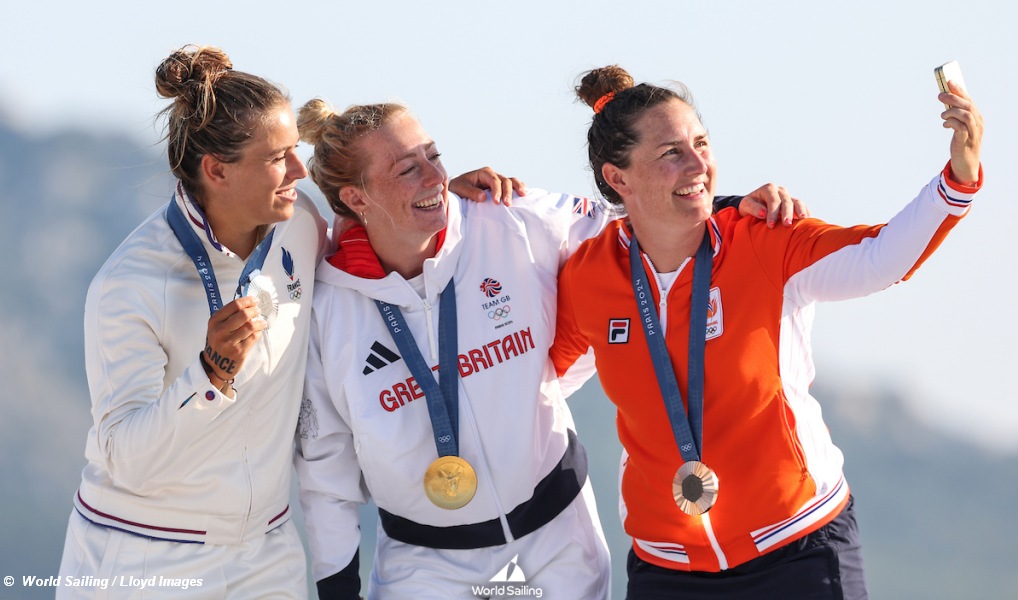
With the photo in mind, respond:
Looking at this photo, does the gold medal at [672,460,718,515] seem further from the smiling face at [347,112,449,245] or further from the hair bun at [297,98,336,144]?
Answer: the hair bun at [297,98,336,144]

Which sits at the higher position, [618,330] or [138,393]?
[138,393]

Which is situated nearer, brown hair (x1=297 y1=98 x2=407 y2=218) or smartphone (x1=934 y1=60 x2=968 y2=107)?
smartphone (x1=934 y1=60 x2=968 y2=107)

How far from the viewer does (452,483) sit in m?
3.32

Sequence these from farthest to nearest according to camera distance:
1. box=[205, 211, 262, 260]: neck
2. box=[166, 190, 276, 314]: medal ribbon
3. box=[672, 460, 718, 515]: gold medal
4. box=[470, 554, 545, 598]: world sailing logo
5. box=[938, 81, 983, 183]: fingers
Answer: box=[470, 554, 545, 598]: world sailing logo, box=[205, 211, 262, 260]: neck, box=[166, 190, 276, 314]: medal ribbon, box=[672, 460, 718, 515]: gold medal, box=[938, 81, 983, 183]: fingers

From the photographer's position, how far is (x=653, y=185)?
10.2 feet

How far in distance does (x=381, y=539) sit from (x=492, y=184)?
114 centimetres

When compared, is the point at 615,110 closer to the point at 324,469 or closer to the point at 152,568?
the point at 324,469

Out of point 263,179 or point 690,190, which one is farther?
point 263,179

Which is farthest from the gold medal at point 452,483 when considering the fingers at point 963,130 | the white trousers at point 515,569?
the fingers at point 963,130

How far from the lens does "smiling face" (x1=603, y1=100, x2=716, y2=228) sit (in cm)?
306

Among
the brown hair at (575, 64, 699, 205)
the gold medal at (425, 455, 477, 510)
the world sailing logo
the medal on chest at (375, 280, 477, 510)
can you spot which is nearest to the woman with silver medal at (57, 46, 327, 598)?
the medal on chest at (375, 280, 477, 510)

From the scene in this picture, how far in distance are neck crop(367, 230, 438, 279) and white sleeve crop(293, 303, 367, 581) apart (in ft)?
0.91

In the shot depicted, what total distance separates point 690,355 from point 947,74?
91 centimetres

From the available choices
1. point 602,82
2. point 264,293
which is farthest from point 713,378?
point 264,293
